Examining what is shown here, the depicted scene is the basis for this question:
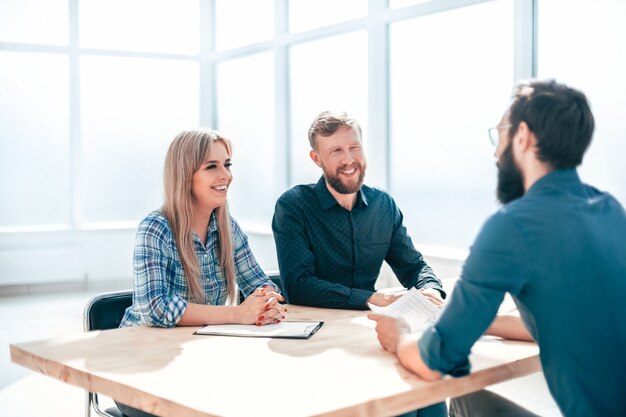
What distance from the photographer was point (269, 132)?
7.66 meters

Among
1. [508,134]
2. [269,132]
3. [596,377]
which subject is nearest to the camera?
[596,377]

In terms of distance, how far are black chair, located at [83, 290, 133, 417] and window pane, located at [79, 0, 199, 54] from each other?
5.94 meters

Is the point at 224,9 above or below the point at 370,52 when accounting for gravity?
above

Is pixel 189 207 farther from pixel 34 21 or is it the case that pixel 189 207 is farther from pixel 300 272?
pixel 34 21

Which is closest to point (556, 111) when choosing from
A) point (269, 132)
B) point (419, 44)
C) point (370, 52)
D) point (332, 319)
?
point (332, 319)

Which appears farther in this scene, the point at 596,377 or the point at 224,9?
the point at 224,9

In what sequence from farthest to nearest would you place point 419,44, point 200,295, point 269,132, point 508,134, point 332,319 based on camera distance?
point 269,132 < point 419,44 < point 200,295 < point 332,319 < point 508,134

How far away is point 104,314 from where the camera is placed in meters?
2.43

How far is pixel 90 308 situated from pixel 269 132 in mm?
5407

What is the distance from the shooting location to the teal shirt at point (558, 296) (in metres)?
1.52

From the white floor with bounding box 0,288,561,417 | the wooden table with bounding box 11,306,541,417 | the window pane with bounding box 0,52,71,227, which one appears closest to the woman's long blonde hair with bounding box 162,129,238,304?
the wooden table with bounding box 11,306,541,417

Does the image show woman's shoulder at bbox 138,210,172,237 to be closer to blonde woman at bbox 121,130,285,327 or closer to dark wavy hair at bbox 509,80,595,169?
blonde woman at bbox 121,130,285,327

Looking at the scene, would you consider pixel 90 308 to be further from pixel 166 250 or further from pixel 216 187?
pixel 216 187

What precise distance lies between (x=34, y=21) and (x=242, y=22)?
2.13 m
